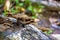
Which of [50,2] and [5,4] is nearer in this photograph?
[5,4]

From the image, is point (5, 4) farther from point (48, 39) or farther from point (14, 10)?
point (48, 39)

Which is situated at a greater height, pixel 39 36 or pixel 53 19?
pixel 39 36

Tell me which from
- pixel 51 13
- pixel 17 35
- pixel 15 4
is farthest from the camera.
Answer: pixel 51 13

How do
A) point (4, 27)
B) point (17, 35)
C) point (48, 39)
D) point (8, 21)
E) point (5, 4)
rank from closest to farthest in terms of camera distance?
1. point (17, 35)
2. point (48, 39)
3. point (4, 27)
4. point (8, 21)
5. point (5, 4)

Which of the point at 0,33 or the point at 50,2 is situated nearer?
the point at 0,33

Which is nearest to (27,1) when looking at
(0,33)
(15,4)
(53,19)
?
(15,4)

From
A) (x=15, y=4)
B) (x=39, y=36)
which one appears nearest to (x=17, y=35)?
(x=39, y=36)

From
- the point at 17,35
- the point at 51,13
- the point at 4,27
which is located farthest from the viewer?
the point at 51,13

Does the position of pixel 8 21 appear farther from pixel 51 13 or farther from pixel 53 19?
pixel 51 13

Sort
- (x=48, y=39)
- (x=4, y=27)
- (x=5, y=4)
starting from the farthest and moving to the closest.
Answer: (x=5, y=4)
(x=4, y=27)
(x=48, y=39)
